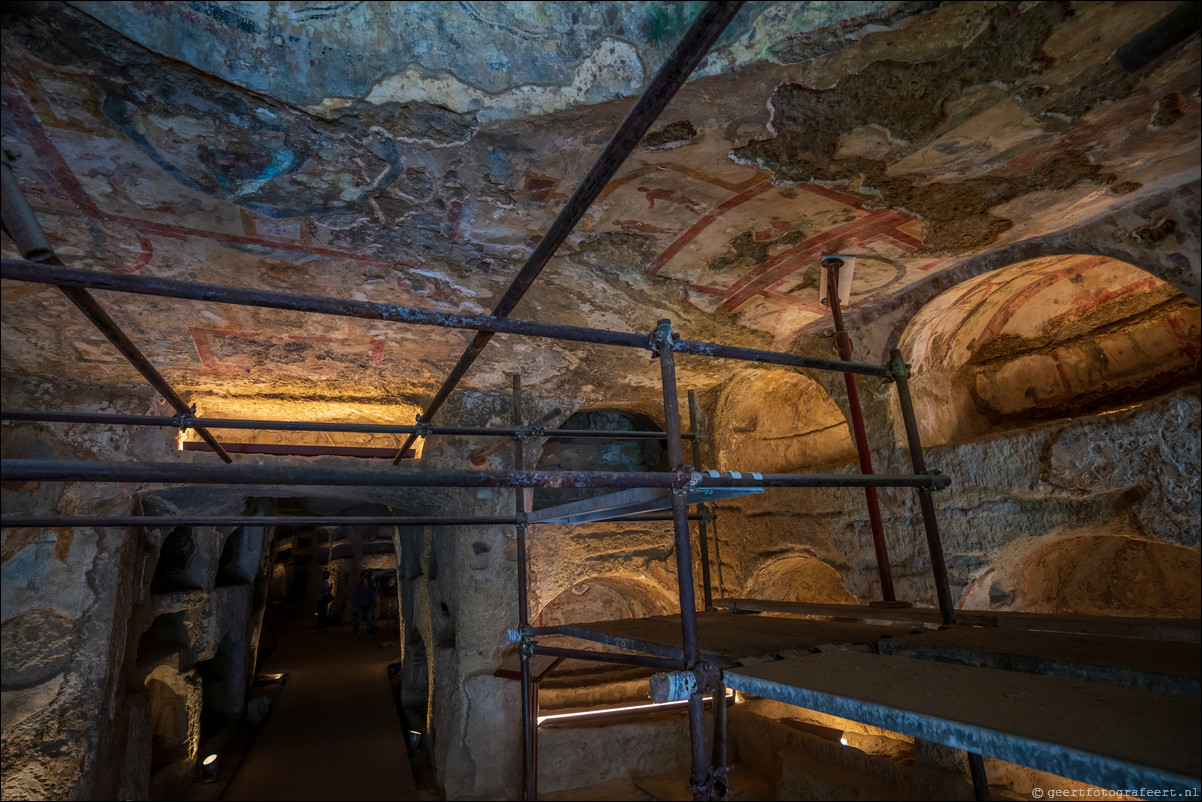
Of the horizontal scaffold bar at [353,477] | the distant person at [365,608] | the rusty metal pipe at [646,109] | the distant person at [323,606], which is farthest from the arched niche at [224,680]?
the rusty metal pipe at [646,109]

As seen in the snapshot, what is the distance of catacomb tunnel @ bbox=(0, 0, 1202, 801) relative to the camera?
2.02 meters

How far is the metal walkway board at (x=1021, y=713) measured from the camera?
0.99 metres

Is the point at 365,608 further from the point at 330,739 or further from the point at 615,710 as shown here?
the point at 615,710

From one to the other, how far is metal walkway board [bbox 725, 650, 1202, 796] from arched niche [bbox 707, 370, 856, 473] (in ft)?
15.4

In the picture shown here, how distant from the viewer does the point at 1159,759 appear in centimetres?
98

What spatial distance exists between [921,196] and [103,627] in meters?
6.77

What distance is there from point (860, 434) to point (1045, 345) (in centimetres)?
366

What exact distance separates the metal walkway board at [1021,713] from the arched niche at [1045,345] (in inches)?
134

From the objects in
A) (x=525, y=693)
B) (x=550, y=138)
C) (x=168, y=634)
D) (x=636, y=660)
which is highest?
(x=550, y=138)

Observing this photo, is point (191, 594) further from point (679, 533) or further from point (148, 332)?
point (679, 533)

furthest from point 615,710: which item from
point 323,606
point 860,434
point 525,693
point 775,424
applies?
point 323,606

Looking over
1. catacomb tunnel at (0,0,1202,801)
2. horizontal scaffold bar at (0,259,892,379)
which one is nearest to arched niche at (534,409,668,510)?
catacomb tunnel at (0,0,1202,801)

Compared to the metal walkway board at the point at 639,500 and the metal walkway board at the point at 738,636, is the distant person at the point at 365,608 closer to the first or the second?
the metal walkway board at the point at 738,636

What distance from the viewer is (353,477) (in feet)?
5.85
